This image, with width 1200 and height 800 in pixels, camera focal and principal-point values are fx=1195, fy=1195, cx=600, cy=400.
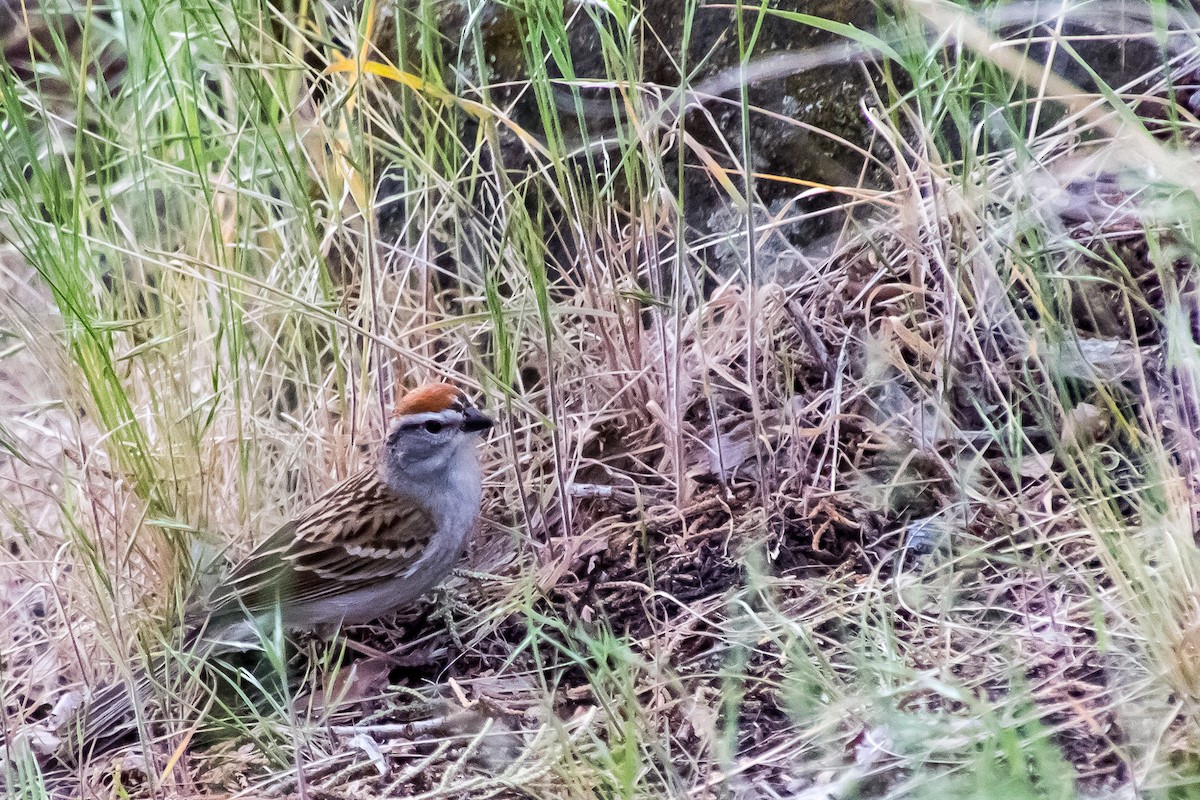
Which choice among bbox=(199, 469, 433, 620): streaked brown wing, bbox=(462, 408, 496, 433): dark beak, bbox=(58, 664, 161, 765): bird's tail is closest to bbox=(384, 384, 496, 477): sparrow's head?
bbox=(462, 408, 496, 433): dark beak

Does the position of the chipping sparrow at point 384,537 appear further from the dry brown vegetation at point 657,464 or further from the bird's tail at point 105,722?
the bird's tail at point 105,722

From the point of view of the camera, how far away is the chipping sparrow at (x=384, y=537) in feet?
11.1

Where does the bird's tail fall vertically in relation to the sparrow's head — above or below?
below

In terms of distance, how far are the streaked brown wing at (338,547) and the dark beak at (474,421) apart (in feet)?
1.03

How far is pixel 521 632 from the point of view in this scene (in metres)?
3.28

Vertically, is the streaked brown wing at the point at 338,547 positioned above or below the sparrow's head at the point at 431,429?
below

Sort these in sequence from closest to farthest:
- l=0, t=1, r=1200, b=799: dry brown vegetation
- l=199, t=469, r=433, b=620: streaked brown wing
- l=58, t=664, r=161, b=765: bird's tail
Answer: l=0, t=1, r=1200, b=799: dry brown vegetation
l=58, t=664, r=161, b=765: bird's tail
l=199, t=469, r=433, b=620: streaked brown wing

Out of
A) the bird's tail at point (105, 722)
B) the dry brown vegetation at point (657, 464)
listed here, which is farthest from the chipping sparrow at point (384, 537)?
the bird's tail at point (105, 722)

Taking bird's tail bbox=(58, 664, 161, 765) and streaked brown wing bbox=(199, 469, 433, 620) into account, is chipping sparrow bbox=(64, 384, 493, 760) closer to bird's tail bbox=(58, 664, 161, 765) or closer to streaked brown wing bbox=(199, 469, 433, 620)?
streaked brown wing bbox=(199, 469, 433, 620)

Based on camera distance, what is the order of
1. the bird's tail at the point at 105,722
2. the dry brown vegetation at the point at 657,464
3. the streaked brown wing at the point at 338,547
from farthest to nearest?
the streaked brown wing at the point at 338,547 → the bird's tail at the point at 105,722 → the dry brown vegetation at the point at 657,464

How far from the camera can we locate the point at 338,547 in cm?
355

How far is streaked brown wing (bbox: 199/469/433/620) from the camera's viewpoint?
3375mm

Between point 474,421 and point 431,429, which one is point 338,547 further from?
point 474,421

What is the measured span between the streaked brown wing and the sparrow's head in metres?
0.14
